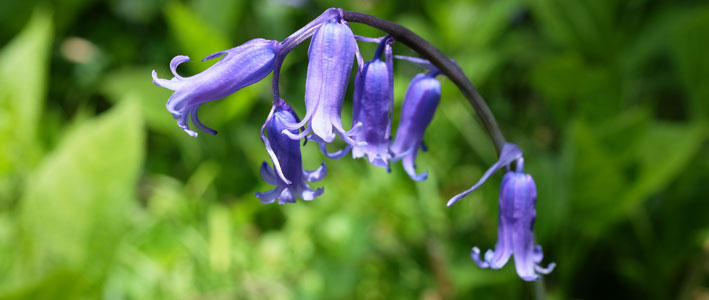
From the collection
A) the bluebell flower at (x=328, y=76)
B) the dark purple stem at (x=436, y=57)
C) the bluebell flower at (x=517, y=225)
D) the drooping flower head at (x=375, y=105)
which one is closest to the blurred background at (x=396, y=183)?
the bluebell flower at (x=517, y=225)

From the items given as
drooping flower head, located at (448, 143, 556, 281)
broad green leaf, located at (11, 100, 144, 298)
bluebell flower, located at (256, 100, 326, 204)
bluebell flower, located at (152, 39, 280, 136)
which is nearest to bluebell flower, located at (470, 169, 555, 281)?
drooping flower head, located at (448, 143, 556, 281)

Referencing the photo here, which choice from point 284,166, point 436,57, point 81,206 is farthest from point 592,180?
point 81,206

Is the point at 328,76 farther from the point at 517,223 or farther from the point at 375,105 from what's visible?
the point at 517,223

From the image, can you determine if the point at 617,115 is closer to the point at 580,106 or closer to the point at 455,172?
the point at 580,106

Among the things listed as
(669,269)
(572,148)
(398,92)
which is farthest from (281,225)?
(669,269)

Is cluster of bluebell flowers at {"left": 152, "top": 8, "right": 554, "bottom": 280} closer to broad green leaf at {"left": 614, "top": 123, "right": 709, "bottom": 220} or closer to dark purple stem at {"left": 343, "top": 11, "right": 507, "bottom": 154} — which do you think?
dark purple stem at {"left": 343, "top": 11, "right": 507, "bottom": 154}

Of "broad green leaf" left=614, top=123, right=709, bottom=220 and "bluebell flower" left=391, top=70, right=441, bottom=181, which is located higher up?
"bluebell flower" left=391, top=70, right=441, bottom=181

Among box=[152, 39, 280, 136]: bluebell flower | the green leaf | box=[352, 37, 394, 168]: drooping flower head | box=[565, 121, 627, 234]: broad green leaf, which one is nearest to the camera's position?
box=[152, 39, 280, 136]: bluebell flower

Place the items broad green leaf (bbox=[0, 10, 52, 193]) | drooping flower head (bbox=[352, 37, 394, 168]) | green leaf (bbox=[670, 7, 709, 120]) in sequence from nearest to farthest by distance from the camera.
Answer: drooping flower head (bbox=[352, 37, 394, 168]), green leaf (bbox=[670, 7, 709, 120]), broad green leaf (bbox=[0, 10, 52, 193])
